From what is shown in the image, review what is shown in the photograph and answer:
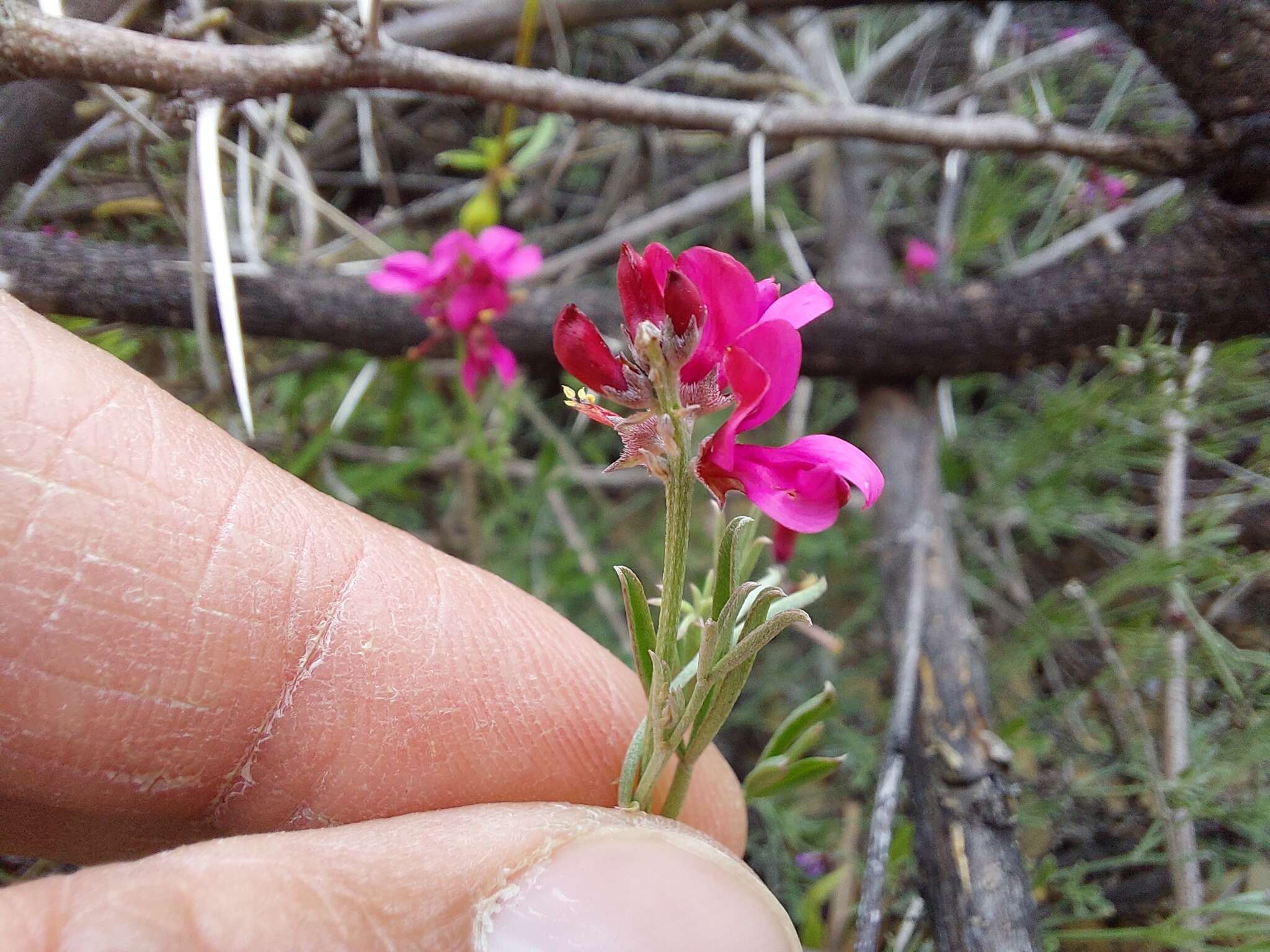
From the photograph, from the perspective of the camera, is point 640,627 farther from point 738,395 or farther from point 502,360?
point 502,360

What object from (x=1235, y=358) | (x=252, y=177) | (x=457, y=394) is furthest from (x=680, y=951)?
(x=252, y=177)

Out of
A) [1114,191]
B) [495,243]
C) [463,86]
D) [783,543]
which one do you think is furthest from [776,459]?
[1114,191]

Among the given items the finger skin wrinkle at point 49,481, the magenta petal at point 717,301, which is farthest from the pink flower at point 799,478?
the finger skin wrinkle at point 49,481

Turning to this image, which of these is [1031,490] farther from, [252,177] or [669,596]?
[252,177]

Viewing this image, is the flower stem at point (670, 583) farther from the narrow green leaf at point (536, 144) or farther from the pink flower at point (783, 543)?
the narrow green leaf at point (536, 144)

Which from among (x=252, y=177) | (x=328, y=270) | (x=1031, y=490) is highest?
(x=252, y=177)
